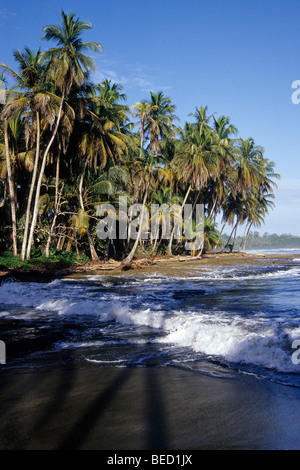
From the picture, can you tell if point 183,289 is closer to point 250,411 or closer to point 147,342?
point 147,342

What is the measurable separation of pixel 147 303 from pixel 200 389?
5.36 meters

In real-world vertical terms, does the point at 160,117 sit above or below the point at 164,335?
Answer: above

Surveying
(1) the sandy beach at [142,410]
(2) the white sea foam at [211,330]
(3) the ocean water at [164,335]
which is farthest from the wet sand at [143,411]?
(2) the white sea foam at [211,330]

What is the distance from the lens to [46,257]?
1973cm

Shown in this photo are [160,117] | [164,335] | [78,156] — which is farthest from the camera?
[160,117]

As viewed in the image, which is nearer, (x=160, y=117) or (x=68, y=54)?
(x=68, y=54)

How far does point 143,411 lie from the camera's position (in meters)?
2.69

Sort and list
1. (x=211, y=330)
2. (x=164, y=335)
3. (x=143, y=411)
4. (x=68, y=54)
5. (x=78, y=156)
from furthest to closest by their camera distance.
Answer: (x=78, y=156)
(x=68, y=54)
(x=164, y=335)
(x=211, y=330)
(x=143, y=411)

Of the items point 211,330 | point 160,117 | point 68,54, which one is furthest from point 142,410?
point 160,117

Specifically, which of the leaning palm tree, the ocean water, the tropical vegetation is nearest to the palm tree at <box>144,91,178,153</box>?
the tropical vegetation

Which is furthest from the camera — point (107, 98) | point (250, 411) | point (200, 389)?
point (107, 98)

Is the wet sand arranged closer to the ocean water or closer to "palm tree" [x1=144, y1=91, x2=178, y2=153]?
the ocean water

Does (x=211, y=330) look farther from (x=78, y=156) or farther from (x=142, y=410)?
(x=78, y=156)
